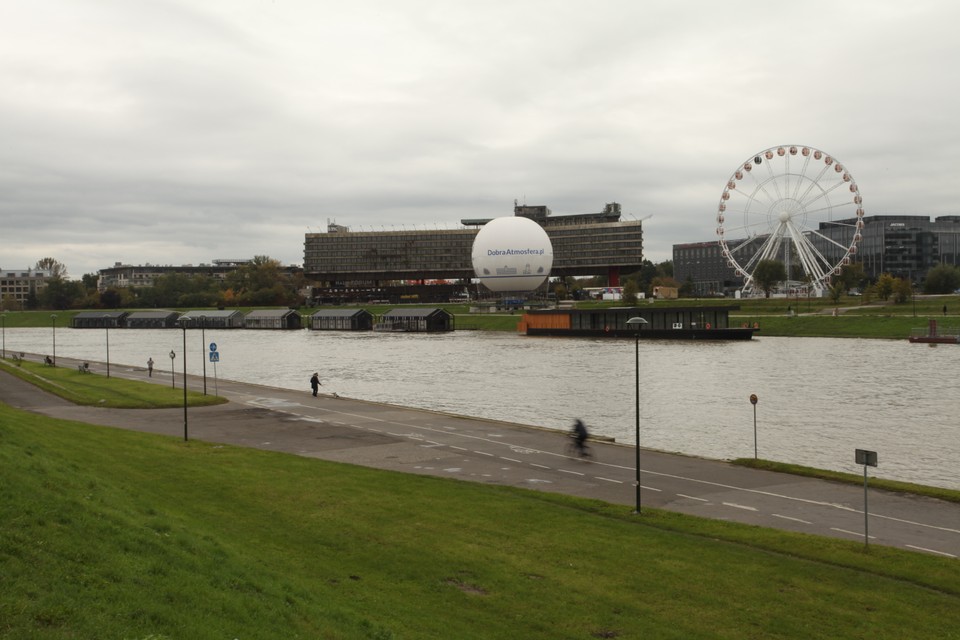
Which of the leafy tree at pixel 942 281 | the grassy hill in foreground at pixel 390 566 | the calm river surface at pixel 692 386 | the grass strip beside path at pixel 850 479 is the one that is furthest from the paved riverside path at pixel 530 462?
the leafy tree at pixel 942 281

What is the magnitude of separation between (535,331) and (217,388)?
71.6 metres

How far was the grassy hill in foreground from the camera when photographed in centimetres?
1062

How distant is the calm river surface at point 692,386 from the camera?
34453 mm

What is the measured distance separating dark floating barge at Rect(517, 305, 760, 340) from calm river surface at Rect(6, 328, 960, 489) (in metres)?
5.42

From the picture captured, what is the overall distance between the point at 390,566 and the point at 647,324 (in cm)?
7636

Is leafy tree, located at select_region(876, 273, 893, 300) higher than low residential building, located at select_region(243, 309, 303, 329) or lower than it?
higher

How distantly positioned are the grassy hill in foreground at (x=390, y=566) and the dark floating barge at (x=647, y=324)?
69485 millimetres

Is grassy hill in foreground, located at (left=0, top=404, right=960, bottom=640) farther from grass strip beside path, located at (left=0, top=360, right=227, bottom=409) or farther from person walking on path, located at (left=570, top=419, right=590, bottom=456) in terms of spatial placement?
grass strip beside path, located at (left=0, top=360, right=227, bottom=409)

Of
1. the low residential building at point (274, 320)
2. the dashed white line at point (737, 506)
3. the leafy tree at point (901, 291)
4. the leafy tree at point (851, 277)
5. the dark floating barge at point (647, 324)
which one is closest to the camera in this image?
the dashed white line at point (737, 506)

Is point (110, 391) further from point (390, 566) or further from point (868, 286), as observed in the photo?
point (868, 286)

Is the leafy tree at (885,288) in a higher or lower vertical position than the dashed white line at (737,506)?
higher

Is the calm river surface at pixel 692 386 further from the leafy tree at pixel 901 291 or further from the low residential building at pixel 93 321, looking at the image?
the low residential building at pixel 93 321

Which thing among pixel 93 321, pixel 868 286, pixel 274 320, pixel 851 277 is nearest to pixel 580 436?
pixel 868 286

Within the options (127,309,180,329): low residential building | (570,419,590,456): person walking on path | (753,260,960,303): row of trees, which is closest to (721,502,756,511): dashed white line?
(570,419,590,456): person walking on path
